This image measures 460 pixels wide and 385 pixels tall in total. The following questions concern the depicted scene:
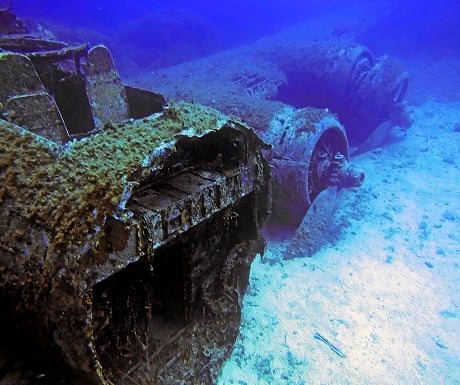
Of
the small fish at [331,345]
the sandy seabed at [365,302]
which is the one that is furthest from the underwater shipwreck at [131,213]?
the small fish at [331,345]

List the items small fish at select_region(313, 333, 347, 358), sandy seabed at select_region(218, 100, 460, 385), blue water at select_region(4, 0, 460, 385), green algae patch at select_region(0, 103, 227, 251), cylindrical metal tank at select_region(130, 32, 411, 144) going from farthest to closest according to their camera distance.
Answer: cylindrical metal tank at select_region(130, 32, 411, 144) → blue water at select_region(4, 0, 460, 385) → small fish at select_region(313, 333, 347, 358) → sandy seabed at select_region(218, 100, 460, 385) → green algae patch at select_region(0, 103, 227, 251)

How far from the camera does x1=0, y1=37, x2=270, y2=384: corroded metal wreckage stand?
5.12 feet

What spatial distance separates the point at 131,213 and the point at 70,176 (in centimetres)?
33

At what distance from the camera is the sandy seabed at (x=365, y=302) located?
3523 mm

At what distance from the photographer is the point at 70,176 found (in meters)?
1.66

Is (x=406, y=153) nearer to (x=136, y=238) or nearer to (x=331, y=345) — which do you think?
(x=331, y=345)

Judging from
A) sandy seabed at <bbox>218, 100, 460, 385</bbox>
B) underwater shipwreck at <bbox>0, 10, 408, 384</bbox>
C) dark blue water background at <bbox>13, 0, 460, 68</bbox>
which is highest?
dark blue water background at <bbox>13, 0, 460, 68</bbox>

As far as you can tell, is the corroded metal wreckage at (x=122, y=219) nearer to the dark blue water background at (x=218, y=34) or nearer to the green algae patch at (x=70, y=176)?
the green algae patch at (x=70, y=176)

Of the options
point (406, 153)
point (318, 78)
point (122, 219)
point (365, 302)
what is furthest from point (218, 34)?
point (122, 219)

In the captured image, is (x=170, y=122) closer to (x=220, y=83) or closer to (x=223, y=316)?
(x=223, y=316)

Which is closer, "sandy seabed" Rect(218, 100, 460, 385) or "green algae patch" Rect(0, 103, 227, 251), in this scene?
"green algae patch" Rect(0, 103, 227, 251)

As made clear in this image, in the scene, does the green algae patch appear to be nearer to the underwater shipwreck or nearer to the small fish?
the underwater shipwreck

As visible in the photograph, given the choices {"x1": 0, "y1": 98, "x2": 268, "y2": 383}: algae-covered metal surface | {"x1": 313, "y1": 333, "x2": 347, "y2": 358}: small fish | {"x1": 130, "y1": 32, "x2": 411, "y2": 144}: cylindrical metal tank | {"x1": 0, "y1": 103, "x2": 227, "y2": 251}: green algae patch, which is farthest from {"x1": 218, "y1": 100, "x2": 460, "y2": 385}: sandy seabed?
{"x1": 130, "y1": 32, "x2": 411, "y2": 144}: cylindrical metal tank

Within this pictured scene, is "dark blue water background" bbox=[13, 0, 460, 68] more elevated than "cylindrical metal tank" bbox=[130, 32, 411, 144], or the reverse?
"dark blue water background" bbox=[13, 0, 460, 68]
